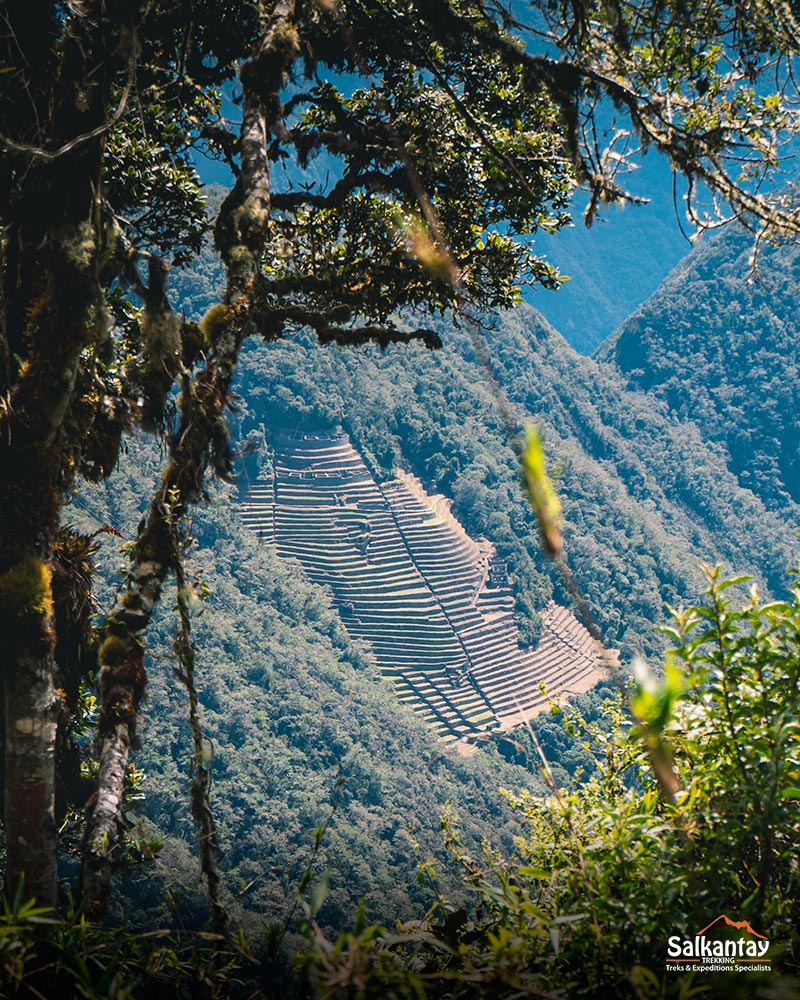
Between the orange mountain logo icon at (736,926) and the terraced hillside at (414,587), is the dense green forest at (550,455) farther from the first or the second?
the orange mountain logo icon at (736,926)

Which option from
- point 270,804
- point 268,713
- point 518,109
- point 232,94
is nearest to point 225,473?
point 232,94

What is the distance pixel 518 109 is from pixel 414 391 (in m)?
134

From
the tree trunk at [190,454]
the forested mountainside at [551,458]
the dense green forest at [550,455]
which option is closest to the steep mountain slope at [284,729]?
the dense green forest at [550,455]

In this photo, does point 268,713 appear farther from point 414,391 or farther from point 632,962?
point 632,962

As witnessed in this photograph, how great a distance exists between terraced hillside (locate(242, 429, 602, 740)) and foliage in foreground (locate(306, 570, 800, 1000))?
89.2 metres

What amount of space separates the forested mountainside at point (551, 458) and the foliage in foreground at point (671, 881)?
96041 millimetres

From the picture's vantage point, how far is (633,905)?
1.48m

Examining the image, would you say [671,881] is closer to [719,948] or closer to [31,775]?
[719,948]

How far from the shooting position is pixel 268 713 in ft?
267

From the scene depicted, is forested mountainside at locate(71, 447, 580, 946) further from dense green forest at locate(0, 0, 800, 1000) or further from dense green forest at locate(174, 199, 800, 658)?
dense green forest at locate(0, 0, 800, 1000)

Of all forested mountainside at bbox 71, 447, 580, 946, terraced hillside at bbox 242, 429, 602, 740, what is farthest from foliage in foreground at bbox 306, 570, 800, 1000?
terraced hillside at bbox 242, 429, 602, 740

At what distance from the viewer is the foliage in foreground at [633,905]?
1302 millimetres

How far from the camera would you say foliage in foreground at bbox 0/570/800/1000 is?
1.30 meters

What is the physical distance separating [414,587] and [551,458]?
2410cm
